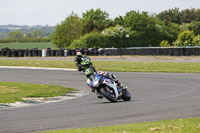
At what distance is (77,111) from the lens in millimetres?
13594

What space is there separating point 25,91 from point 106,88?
580 cm

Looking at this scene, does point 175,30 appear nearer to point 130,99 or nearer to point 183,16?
point 183,16

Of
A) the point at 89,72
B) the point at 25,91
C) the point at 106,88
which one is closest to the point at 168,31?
the point at 25,91

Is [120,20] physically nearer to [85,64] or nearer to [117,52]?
[117,52]

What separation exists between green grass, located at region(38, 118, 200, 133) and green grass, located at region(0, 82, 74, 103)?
7732 millimetres

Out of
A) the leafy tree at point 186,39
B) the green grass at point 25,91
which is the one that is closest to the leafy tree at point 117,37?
the leafy tree at point 186,39

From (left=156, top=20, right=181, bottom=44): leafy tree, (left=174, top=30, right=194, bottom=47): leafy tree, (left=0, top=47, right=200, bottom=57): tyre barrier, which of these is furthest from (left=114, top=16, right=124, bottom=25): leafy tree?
(left=0, top=47, right=200, bottom=57): tyre barrier

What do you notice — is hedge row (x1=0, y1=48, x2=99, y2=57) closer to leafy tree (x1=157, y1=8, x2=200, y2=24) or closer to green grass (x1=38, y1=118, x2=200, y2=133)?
green grass (x1=38, y1=118, x2=200, y2=133)

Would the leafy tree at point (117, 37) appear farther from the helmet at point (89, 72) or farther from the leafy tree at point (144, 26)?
the helmet at point (89, 72)

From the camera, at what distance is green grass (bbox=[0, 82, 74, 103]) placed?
59.4ft

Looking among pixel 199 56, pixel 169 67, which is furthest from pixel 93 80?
pixel 199 56

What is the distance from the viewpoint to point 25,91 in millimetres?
20750

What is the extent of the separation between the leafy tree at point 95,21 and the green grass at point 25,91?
7202 cm

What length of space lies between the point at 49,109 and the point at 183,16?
113 m
